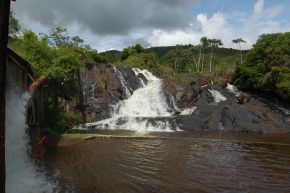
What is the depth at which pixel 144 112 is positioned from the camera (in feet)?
120

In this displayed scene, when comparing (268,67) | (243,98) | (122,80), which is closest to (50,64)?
(122,80)

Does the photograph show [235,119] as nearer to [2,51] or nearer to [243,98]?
[243,98]

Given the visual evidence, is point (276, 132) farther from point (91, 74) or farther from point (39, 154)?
point (39, 154)

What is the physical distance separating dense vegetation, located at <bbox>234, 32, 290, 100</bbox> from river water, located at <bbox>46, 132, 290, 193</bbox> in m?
16.4

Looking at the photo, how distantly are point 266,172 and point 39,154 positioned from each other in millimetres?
10334

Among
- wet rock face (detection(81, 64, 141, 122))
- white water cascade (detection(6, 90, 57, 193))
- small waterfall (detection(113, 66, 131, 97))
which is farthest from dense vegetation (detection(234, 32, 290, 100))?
white water cascade (detection(6, 90, 57, 193))

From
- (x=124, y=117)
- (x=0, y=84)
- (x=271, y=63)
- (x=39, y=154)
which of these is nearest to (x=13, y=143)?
(x=39, y=154)

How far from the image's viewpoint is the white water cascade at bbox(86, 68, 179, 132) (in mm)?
31562

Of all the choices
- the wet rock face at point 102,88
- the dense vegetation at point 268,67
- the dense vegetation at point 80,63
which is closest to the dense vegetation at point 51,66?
the dense vegetation at point 80,63

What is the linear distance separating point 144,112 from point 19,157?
80.9 ft

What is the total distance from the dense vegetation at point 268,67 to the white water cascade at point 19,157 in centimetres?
3114

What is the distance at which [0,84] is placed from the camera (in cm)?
640

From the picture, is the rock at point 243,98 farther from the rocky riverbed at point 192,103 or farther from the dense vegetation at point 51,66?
the dense vegetation at point 51,66

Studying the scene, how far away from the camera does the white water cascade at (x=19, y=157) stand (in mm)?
10844
